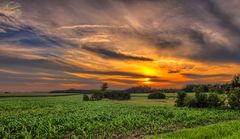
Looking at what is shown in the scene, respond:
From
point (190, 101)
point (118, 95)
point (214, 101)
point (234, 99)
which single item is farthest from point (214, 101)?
point (118, 95)

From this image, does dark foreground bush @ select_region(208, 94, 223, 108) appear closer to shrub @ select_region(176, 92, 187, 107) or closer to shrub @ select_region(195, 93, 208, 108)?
shrub @ select_region(195, 93, 208, 108)

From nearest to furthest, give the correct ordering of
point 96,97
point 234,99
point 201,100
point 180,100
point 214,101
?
point 234,99 < point 214,101 < point 201,100 < point 180,100 < point 96,97

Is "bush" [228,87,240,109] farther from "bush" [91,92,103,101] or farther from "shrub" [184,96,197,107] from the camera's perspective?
"bush" [91,92,103,101]

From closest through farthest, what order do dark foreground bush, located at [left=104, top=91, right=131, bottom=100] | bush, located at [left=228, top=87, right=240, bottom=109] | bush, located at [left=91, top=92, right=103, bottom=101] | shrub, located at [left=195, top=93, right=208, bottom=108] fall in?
bush, located at [left=228, top=87, right=240, bottom=109], shrub, located at [left=195, top=93, right=208, bottom=108], bush, located at [left=91, top=92, right=103, bottom=101], dark foreground bush, located at [left=104, top=91, right=131, bottom=100]

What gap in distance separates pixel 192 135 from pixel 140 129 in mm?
8250

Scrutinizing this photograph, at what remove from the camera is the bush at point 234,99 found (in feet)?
206

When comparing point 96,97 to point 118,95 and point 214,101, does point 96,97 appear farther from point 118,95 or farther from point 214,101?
point 214,101

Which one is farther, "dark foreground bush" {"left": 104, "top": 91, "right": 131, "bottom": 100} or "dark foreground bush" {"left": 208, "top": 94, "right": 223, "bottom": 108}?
→ "dark foreground bush" {"left": 104, "top": 91, "right": 131, "bottom": 100}

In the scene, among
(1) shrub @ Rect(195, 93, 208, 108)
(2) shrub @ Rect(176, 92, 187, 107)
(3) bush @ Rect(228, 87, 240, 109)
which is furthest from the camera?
(2) shrub @ Rect(176, 92, 187, 107)

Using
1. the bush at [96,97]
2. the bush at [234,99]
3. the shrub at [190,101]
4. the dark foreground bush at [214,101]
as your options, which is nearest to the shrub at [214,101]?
the dark foreground bush at [214,101]

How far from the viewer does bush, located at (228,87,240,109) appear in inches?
2473

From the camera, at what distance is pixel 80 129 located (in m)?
27.0

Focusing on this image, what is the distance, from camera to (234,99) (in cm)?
6381

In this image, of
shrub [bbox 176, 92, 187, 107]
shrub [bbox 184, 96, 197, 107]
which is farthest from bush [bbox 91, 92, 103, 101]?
shrub [bbox 184, 96, 197, 107]
